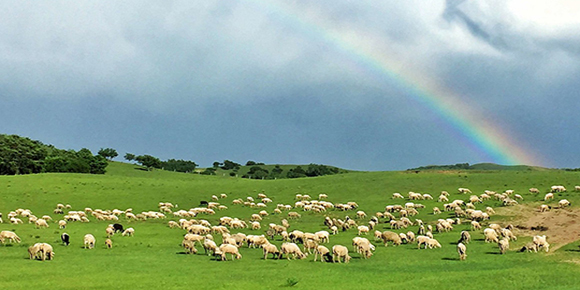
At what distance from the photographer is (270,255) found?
89.1 ft

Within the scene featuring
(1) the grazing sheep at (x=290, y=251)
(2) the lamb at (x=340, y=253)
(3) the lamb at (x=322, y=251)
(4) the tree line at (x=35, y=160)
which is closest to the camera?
(2) the lamb at (x=340, y=253)

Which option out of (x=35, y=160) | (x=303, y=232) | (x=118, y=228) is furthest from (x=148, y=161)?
(x=303, y=232)

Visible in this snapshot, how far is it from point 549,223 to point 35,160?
102m

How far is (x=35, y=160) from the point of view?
10656 cm

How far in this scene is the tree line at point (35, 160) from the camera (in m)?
96.8

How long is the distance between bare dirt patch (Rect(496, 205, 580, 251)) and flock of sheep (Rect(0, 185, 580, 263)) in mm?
1486

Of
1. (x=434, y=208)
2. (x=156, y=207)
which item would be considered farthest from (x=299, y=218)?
(x=156, y=207)

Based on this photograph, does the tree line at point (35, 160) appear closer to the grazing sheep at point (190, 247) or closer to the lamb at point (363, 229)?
the lamb at point (363, 229)

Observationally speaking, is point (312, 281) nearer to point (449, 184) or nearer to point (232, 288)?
point (232, 288)

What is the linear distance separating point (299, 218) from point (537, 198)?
26.4 meters

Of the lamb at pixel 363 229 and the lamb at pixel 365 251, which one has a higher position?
the lamb at pixel 363 229

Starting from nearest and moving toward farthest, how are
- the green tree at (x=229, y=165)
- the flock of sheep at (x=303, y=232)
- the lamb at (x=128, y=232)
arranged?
1. the flock of sheep at (x=303, y=232)
2. the lamb at (x=128, y=232)
3. the green tree at (x=229, y=165)

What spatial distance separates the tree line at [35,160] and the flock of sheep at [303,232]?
45795 mm

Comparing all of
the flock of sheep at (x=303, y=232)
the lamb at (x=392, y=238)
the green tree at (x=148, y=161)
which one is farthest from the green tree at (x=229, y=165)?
the lamb at (x=392, y=238)
